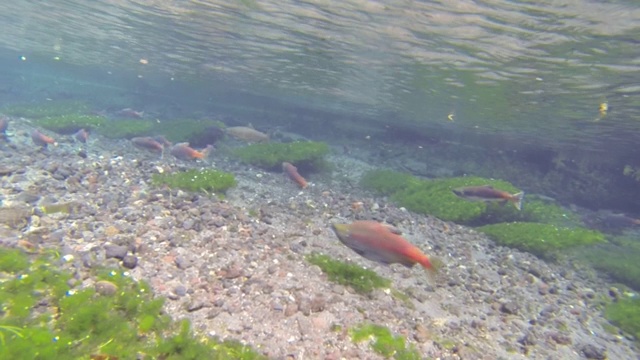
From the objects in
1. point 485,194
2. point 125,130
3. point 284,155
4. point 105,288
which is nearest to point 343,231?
point 105,288

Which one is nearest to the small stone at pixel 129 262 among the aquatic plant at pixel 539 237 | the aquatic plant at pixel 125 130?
the aquatic plant at pixel 539 237

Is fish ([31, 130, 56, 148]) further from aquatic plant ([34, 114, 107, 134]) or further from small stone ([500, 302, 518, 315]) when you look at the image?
small stone ([500, 302, 518, 315])

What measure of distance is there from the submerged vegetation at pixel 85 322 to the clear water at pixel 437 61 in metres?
12.9

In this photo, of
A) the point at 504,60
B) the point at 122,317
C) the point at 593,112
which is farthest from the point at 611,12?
the point at 122,317

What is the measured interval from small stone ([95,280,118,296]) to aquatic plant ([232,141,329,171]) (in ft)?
36.2

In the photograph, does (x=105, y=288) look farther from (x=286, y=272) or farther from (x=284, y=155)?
(x=284, y=155)

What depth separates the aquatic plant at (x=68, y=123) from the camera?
18156 mm

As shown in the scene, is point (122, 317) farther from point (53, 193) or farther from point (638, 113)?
point (638, 113)

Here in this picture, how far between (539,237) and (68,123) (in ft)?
74.6

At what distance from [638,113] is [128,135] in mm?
28817

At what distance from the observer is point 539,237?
10930 millimetres

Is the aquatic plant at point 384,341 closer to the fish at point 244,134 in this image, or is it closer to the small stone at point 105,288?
the small stone at point 105,288

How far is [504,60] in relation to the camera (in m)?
16.1

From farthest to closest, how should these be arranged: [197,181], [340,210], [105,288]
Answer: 1. [340,210]
2. [197,181]
3. [105,288]
